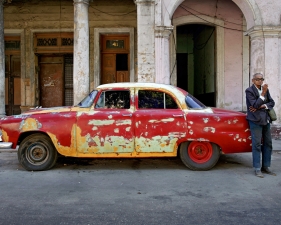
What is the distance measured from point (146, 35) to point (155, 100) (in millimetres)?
4540

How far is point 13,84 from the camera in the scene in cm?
1359

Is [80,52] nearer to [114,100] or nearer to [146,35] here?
[146,35]

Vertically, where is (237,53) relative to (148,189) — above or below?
above

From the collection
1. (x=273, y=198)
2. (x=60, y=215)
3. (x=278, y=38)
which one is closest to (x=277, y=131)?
(x=278, y=38)

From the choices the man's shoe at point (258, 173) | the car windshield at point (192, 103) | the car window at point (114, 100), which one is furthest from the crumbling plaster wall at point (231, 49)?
the car window at point (114, 100)

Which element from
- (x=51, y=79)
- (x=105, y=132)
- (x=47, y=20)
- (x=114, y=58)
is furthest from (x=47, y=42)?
(x=105, y=132)

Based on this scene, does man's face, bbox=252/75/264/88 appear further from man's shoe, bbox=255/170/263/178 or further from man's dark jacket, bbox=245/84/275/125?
man's shoe, bbox=255/170/263/178

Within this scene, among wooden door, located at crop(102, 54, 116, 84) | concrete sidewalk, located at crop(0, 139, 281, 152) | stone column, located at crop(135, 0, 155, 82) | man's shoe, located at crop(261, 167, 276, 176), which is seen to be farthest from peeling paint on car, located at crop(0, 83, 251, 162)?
wooden door, located at crop(102, 54, 116, 84)

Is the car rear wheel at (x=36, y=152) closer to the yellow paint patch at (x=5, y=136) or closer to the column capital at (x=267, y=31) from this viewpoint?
the yellow paint patch at (x=5, y=136)

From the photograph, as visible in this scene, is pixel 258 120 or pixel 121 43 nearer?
pixel 258 120

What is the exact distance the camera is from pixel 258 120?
17.6 ft

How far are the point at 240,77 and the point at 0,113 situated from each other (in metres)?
9.46

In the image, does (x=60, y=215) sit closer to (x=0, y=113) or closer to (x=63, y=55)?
(x=0, y=113)

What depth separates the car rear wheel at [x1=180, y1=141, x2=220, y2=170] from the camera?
5879 mm
